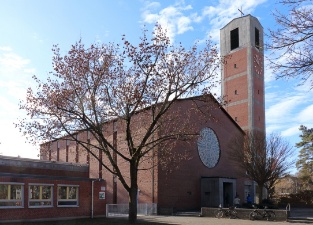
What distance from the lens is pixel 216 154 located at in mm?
46750

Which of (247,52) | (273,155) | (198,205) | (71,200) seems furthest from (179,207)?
(247,52)

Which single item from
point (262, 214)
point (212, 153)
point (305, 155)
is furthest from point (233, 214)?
point (305, 155)

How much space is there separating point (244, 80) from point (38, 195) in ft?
125

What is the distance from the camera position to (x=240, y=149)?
45.2 metres

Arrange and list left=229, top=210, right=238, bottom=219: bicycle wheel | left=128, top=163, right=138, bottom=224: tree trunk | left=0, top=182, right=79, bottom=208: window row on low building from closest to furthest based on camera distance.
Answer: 1. left=128, top=163, right=138, bottom=224: tree trunk
2. left=0, top=182, right=79, bottom=208: window row on low building
3. left=229, top=210, right=238, bottom=219: bicycle wheel

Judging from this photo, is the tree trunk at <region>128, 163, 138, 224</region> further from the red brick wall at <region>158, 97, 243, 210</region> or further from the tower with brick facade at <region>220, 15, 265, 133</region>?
the tower with brick facade at <region>220, 15, 265, 133</region>

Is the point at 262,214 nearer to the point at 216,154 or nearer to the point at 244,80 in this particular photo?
the point at 216,154

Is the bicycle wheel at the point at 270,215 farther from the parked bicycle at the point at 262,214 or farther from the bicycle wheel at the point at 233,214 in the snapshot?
the bicycle wheel at the point at 233,214

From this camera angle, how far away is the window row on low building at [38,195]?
24.7 metres

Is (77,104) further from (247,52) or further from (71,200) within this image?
(247,52)

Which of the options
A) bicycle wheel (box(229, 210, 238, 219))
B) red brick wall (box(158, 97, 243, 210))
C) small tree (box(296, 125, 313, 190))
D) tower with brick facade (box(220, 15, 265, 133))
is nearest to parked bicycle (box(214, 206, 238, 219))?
bicycle wheel (box(229, 210, 238, 219))

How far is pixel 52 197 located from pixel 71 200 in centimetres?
177

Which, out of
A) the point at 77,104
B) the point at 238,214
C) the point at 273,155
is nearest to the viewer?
the point at 77,104

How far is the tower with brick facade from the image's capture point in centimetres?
5638
